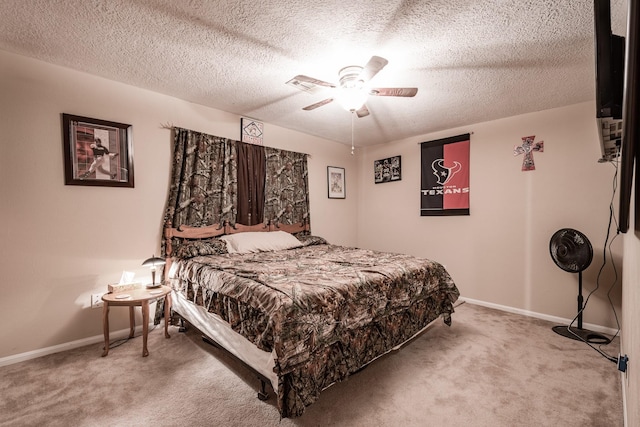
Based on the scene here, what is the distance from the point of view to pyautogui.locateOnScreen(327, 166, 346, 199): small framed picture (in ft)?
16.3

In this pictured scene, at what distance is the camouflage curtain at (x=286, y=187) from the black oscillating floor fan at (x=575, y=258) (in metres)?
3.10

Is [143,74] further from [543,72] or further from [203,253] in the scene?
[543,72]

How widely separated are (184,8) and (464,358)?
335 cm

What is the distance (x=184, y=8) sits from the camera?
72.3 inches

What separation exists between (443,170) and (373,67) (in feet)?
8.71

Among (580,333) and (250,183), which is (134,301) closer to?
(250,183)

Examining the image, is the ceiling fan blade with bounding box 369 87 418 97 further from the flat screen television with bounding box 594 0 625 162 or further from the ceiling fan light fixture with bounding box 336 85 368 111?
the flat screen television with bounding box 594 0 625 162

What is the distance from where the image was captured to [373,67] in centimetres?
204

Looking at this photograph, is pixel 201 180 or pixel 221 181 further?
pixel 221 181

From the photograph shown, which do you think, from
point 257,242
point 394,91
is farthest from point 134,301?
point 394,91

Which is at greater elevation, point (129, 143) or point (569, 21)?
point (569, 21)

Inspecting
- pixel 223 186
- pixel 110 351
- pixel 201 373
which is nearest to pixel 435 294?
pixel 201 373

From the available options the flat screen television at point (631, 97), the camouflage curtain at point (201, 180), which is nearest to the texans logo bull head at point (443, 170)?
the camouflage curtain at point (201, 180)

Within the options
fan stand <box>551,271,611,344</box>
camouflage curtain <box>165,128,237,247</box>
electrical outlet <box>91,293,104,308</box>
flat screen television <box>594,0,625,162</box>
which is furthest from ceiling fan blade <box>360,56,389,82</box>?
electrical outlet <box>91,293,104,308</box>
